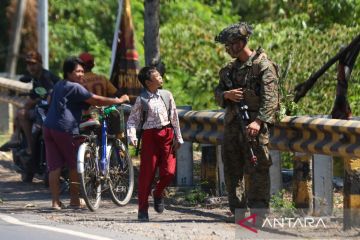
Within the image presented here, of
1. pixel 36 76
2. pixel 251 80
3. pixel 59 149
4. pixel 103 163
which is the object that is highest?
pixel 36 76

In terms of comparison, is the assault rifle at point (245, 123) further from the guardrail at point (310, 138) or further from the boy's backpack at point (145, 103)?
the boy's backpack at point (145, 103)

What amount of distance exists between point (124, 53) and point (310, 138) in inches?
189

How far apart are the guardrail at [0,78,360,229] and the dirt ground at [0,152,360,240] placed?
1.42 ft

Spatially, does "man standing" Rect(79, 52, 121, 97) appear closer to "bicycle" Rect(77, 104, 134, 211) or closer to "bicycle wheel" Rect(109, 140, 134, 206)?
"bicycle" Rect(77, 104, 134, 211)

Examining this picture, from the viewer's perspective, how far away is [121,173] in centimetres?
1320

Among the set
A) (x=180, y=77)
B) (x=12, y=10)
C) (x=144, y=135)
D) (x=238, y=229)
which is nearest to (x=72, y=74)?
(x=144, y=135)

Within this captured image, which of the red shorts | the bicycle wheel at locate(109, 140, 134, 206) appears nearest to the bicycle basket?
the bicycle wheel at locate(109, 140, 134, 206)

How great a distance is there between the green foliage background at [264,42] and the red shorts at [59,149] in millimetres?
2761

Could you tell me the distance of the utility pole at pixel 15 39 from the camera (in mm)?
30203

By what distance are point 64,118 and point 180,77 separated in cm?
841

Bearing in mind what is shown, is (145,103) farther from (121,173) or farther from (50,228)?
(50,228)

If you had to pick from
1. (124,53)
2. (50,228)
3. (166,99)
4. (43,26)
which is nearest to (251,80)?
(166,99)

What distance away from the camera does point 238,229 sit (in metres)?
11.2

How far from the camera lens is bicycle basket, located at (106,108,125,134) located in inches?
522
